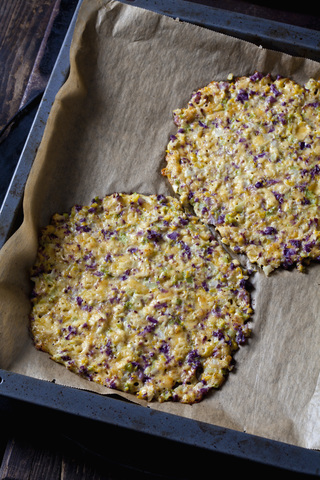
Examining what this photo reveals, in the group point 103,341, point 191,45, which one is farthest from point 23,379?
point 191,45

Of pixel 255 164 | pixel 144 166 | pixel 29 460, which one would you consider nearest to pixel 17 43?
pixel 144 166

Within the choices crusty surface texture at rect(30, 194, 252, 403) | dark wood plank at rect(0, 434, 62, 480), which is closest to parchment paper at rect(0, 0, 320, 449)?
crusty surface texture at rect(30, 194, 252, 403)

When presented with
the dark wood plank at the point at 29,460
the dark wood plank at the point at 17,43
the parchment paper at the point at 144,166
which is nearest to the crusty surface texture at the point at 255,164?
the parchment paper at the point at 144,166

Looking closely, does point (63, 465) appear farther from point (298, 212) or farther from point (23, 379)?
point (298, 212)

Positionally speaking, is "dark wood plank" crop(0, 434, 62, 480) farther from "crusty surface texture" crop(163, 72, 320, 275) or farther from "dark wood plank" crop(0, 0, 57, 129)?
"dark wood plank" crop(0, 0, 57, 129)

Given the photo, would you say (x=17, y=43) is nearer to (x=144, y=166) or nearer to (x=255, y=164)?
(x=144, y=166)

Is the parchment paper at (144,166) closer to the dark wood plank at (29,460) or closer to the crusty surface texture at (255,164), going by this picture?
the crusty surface texture at (255,164)
